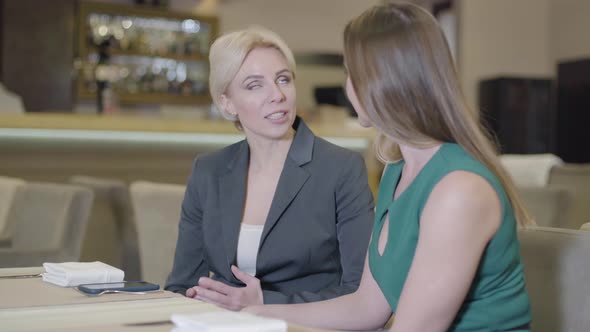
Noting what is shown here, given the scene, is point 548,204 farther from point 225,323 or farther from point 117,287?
point 225,323

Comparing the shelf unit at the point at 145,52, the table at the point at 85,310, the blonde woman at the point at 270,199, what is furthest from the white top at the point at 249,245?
the shelf unit at the point at 145,52

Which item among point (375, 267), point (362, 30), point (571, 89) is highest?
point (362, 30)

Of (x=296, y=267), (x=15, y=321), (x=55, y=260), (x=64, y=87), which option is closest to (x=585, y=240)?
(x=296, y=267)

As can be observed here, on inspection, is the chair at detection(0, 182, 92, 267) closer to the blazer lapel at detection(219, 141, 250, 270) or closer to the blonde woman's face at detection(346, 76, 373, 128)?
the blazer lapel at detection(219, 141, 250, 270)

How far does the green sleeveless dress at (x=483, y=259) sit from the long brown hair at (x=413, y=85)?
37mm

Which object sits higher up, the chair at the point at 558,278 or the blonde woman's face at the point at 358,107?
the blonde woman's face at the point at 358,107

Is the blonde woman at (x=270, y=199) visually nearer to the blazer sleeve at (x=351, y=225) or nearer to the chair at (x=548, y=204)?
the blazer sleeve at (x=351, y=225)

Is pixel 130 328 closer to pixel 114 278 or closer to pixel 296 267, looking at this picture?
pixel 114 278

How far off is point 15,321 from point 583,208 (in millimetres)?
3526

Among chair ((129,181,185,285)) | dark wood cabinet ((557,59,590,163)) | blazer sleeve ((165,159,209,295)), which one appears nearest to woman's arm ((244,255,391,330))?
blazer sleeve ((165,159,209,295))

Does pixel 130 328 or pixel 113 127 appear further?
pixel 113 127

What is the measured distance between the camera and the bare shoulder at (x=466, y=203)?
141 cm

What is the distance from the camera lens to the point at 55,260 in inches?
133

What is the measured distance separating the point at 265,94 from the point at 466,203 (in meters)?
1.19
